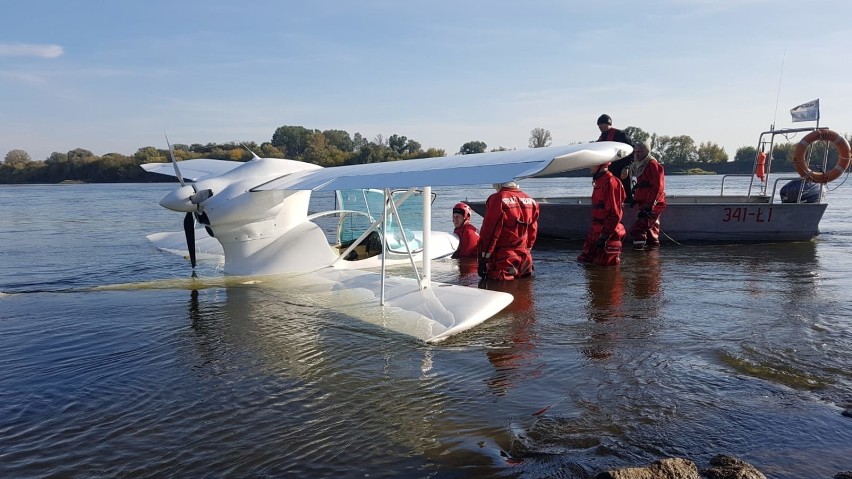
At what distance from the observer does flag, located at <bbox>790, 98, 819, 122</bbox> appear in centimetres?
1466

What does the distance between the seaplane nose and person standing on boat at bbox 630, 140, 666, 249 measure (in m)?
8.74

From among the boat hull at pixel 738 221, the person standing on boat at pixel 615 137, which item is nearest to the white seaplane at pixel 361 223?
the person standing on boat at pixel 615 137

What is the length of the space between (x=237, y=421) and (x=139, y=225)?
21114 millimetres

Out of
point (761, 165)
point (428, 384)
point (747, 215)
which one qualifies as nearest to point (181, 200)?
point (428, 384)

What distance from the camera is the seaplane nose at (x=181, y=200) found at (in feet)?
28.2

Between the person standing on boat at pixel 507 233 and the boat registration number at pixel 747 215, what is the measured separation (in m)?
6.98

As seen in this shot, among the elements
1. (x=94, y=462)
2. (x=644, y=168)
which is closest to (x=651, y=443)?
(x=94, y=462)

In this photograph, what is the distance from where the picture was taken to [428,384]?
17.3 ft

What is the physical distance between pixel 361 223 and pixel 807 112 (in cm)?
1110

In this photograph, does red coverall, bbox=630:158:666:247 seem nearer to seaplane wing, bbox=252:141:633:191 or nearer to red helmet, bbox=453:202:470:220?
red helmet, bbox=453:202:470:220

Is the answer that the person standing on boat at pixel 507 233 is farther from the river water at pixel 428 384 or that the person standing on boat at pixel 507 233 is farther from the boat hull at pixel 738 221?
the boat hull at pixel 738 221

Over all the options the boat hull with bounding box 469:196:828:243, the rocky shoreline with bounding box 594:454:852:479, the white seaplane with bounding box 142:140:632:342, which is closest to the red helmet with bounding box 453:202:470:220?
the white seaplane with bounding box 142:140:632:342

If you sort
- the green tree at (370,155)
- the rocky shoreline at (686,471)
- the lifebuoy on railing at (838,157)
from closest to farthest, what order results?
the rocky shoreline at (686,471) < the lifebuoy on railing at (838,157) < the green tree at (370,155)

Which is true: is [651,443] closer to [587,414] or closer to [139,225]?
[587,414]
